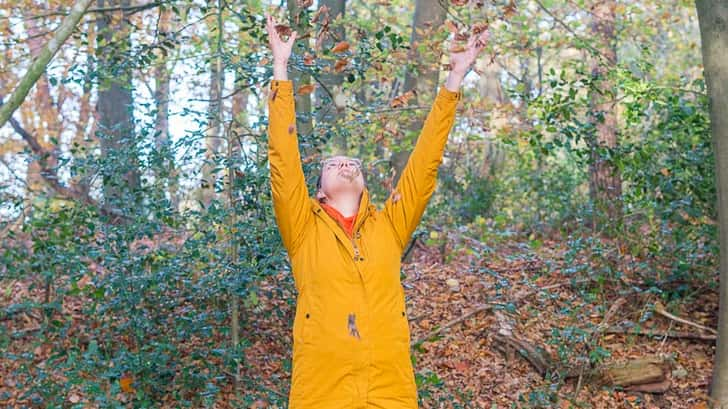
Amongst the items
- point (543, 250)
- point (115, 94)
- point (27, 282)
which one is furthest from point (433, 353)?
point (115, 94)

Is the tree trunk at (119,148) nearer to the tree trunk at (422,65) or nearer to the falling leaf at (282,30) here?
the falling leaf at (282,30)

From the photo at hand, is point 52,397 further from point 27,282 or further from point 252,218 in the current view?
point 27,282

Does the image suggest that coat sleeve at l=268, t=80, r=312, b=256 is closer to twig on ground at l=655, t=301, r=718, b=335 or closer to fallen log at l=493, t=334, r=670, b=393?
fallen log at l=493, t=334, r=670, b=393

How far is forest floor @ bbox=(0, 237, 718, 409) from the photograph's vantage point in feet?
19.6

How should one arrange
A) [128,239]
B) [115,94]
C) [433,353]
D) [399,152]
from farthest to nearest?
[115,94]
[399,152]
[433,353]
[128,239]

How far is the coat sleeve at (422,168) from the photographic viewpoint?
334cm

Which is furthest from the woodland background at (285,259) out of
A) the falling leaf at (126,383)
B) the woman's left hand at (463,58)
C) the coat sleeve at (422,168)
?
the coat sleeve at (422,168)

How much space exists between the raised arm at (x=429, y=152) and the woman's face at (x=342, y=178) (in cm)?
18

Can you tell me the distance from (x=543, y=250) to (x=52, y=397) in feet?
18.5

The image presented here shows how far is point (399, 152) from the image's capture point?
8828 millimetres

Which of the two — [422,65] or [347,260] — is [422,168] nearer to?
[347,260]

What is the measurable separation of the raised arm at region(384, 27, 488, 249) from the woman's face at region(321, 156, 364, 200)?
176 millimetres

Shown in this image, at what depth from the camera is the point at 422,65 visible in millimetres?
8133

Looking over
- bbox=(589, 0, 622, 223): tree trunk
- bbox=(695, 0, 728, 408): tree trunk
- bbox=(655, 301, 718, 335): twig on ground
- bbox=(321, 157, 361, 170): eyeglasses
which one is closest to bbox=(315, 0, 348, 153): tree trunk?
bbox=(321, 157, 361, 170): eyeglasses
